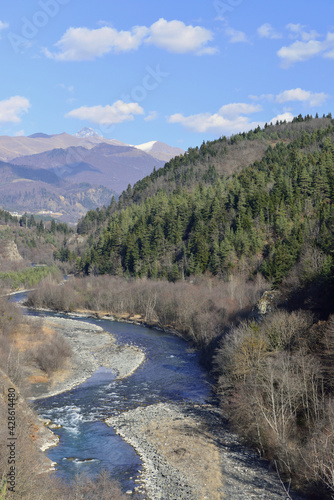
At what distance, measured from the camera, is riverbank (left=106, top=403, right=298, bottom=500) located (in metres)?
26.5

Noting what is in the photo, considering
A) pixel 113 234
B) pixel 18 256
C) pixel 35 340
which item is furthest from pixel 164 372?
pixel 18 256

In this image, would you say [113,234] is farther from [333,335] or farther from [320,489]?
[320,489]

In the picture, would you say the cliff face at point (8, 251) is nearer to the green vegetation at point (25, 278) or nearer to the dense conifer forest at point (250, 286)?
the dense conifer forest at point (250, 286)

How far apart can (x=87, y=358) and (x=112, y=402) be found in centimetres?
1905

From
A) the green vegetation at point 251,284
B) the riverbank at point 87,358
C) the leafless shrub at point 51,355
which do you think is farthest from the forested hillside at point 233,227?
the leafless shrub at point 51,355

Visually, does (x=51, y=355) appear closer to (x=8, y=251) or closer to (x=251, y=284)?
(x=251, y=284)

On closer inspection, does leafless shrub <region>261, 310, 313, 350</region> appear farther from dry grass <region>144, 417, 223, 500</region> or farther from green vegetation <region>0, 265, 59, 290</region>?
green vegetation <region>0, 265, 59, 290</region>

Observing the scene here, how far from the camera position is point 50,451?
3122 cm

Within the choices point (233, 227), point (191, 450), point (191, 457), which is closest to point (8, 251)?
point (233, 227)

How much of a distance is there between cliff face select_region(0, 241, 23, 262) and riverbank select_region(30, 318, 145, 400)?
11519cm

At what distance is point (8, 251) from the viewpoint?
192125 millimetres

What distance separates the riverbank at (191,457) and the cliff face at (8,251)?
540 feet

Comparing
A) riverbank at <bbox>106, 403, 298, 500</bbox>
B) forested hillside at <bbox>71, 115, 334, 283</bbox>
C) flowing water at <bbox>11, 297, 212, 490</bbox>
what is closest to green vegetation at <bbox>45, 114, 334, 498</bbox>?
forested hillside at <bbox>71, 115, 334, 283</bbox>

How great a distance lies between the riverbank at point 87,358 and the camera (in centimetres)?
4761
